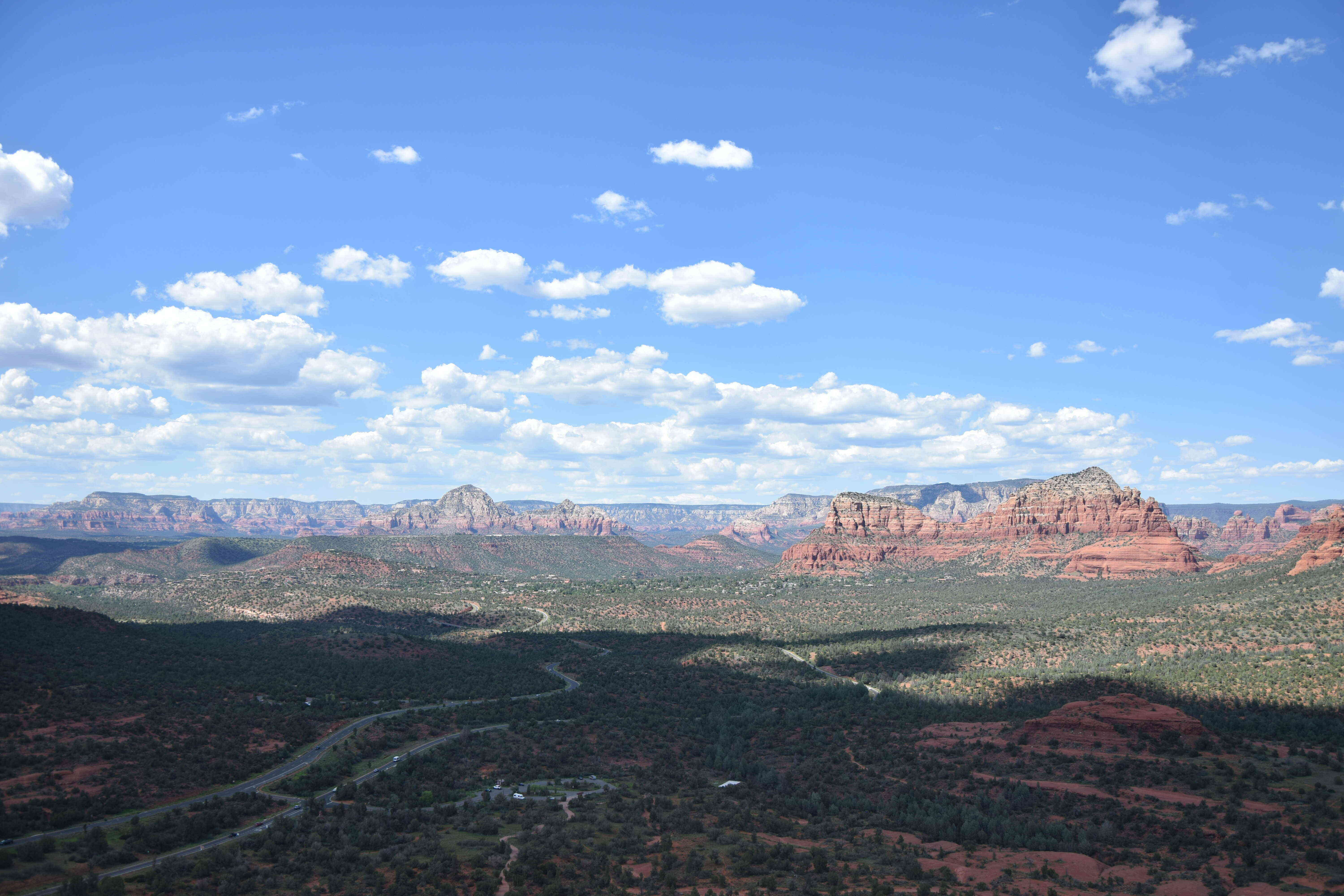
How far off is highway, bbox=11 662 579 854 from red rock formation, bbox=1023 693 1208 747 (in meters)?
47.6

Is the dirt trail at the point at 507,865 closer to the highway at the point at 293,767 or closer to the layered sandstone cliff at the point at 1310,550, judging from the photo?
the highway at the point at 293,767

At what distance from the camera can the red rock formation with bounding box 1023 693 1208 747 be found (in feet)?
180

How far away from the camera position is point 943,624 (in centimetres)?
12019

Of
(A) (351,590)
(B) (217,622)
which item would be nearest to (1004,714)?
(B) (217,622)

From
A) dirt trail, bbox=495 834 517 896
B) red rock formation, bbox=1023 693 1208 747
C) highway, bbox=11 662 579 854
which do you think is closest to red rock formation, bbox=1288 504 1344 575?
red rock formation, bbox=1023 693 1208 747

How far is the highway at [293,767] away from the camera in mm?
38406

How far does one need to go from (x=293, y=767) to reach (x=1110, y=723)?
197 ft

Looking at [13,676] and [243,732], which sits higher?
[13,676]

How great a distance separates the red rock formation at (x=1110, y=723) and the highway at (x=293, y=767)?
47.6 meters

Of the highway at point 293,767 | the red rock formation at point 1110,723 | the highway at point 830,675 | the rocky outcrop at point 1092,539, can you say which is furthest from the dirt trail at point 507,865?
the rocky outcrop at point 1092,539

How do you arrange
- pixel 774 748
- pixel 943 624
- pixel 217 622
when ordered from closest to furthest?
1. pixel 774 748
2. pixel 943 624
3. pixel 217 622

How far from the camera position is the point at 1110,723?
57406 millimetres

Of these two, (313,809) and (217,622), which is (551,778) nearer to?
(313,809)

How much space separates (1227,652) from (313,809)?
85.9m
